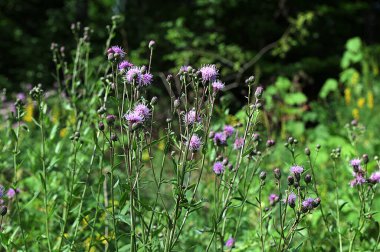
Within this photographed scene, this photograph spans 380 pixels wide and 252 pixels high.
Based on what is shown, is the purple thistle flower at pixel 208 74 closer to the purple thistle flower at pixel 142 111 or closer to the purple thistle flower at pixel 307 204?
the purple thistle flower at pixel 142 111

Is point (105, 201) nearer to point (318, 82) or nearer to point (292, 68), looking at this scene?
point (292, 68)

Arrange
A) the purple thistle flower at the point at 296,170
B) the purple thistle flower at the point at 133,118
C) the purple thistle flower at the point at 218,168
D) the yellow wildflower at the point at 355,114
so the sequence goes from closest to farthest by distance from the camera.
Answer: the purple thistle flower at the point at 133,118 → the purple thistle flower at the point at 296,170 → the purple thistle flower at the point at 218,168 → the yellow wildflower at the point at 355,114

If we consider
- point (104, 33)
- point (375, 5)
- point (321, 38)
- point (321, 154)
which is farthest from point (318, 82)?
point (321, 154)

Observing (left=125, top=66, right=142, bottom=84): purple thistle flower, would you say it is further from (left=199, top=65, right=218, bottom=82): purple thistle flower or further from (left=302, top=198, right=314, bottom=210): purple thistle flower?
(left=302, top=198, right=314, bottom=210): purple thistle flower

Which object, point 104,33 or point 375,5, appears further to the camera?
point 375,5

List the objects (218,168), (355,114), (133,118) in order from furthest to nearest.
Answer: (355,114), (218,168), (133,118)

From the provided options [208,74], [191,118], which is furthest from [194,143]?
[208,74]

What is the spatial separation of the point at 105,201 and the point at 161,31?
7.01 metres

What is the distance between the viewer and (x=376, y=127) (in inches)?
236

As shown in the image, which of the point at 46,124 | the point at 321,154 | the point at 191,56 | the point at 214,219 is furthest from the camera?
the point at 191,56

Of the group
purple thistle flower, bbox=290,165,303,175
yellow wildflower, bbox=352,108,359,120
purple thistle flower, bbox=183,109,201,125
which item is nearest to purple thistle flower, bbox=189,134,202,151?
purple thistle flower, bbox=183,109,201,125

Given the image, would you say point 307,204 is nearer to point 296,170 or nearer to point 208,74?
point 296,170

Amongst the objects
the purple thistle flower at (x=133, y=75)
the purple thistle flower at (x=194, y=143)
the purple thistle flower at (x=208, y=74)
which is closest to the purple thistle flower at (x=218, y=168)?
the purple thistle flower at (x=194, y=143)

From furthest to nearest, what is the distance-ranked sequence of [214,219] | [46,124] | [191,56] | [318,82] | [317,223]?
[318,82] → [191,56] → [317,223] → [46,124] → [214,219]
